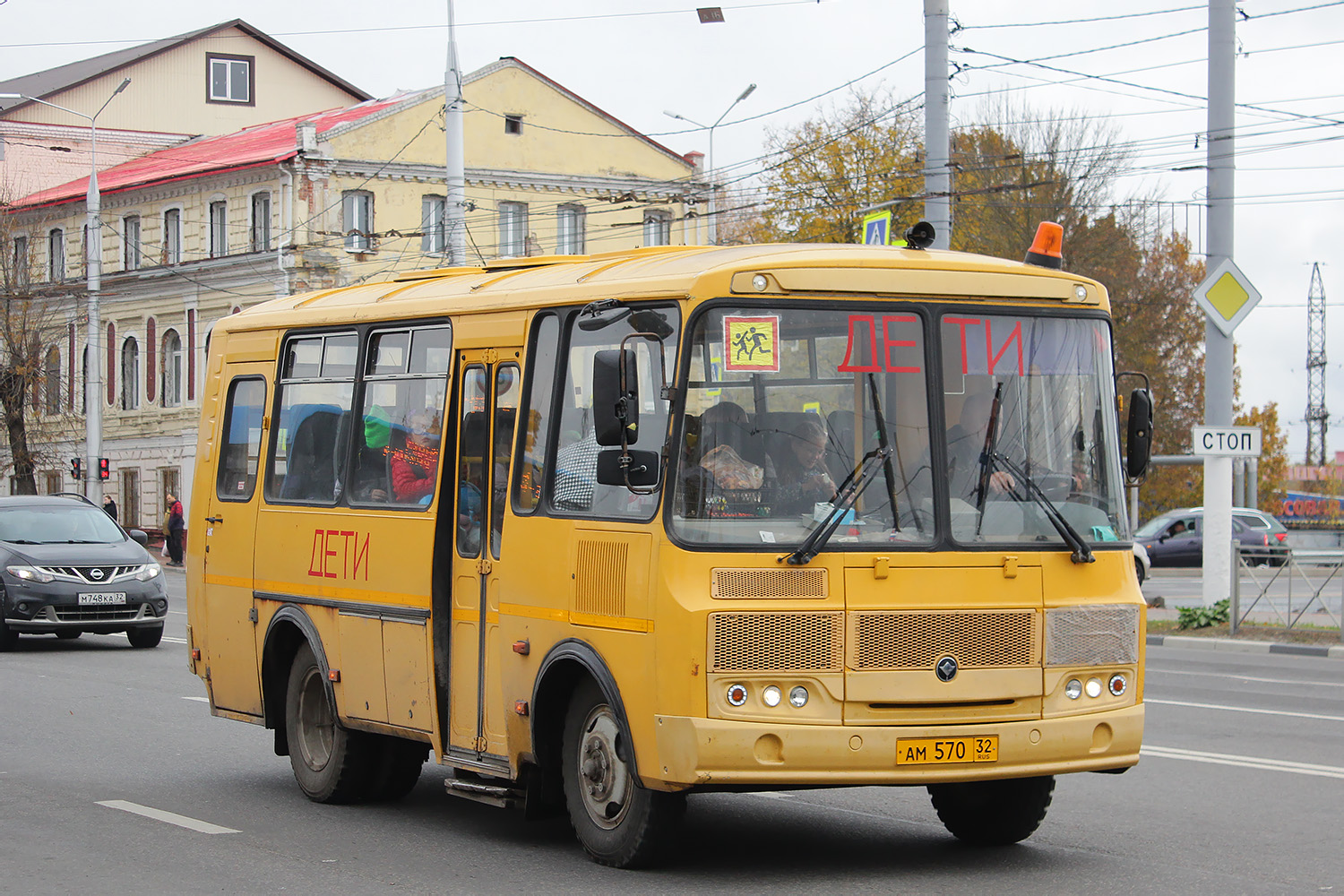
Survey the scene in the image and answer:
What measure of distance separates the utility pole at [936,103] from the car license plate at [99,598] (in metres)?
10.3

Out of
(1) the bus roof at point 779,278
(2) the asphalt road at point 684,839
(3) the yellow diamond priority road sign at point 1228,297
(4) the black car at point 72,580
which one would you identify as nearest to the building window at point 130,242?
(4) the black car at point 72,580

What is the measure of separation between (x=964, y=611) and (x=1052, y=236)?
2.03 metres

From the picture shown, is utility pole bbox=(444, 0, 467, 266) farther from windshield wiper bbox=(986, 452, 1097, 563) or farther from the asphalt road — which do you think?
windshield wiper bbox=(986, 452, 1097, 563)

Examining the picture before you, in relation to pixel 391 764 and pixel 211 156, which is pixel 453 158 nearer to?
pixel 391 764

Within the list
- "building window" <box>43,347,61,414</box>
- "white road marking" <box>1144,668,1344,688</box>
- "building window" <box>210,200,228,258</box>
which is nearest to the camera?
"white road marking" <box>1144,668,1344,688</box>

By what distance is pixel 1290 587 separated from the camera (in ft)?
77.6

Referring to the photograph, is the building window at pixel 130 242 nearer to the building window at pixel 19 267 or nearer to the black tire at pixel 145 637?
the building window at pixel 19 267

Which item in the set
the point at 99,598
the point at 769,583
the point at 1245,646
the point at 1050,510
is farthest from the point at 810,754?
the point at 1245,646

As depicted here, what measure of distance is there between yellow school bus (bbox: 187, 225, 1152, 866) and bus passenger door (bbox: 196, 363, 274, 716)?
189 centimetres

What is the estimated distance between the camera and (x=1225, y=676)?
19.0 m

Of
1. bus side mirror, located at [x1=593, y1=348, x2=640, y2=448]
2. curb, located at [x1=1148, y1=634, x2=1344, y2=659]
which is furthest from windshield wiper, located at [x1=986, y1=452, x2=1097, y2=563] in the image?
curb, located at [x1=1148, y1=634, x2=1344, y2=659]

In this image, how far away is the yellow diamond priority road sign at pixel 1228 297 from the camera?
76.8 ft

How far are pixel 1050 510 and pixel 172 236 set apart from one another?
165 feet

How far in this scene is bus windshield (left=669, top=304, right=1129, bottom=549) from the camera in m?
7.68
